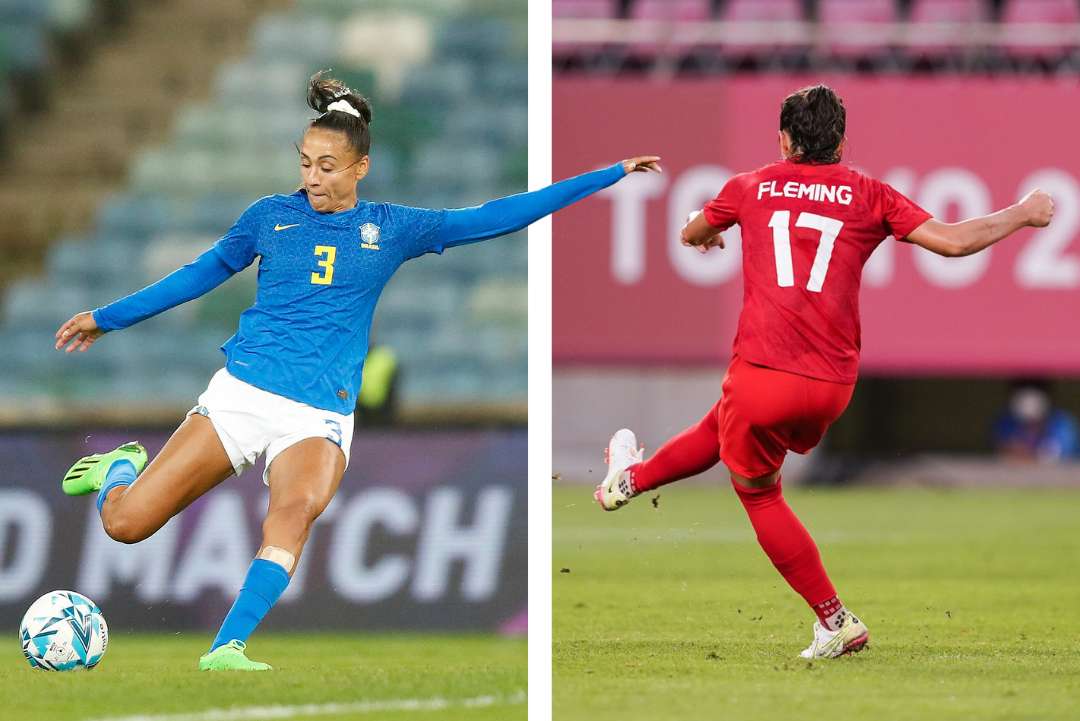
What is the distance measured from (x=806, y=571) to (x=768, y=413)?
0.48 metres

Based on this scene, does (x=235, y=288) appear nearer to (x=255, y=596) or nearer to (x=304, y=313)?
(x=304, y=313)

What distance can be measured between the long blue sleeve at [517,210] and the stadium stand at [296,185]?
11.0 feet

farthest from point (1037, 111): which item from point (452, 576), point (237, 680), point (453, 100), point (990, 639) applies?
point (237, 680)

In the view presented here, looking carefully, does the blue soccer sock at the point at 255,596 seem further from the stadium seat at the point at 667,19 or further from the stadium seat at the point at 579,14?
the stadium seat at the point at 667,19

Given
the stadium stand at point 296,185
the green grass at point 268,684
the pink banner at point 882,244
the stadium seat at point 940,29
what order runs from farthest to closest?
the stadium seat at point 940,29 < the pink banner at point 882,244 < the stadium stand at point 296,185 < the green grass at point 268,684

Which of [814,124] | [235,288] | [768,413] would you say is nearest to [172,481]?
[768,413]

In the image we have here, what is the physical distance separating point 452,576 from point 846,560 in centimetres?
191

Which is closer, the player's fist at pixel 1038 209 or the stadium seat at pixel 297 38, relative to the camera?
the player's fist at pixel 1038 209

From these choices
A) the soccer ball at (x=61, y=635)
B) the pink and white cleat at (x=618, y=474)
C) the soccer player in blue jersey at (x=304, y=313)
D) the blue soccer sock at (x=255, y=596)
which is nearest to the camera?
the blue soccer sock at (x=255, y=596)

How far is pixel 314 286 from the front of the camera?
16.6 ft

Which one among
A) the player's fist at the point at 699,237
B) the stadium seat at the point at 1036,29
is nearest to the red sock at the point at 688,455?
the player's fist at the point at 699,237

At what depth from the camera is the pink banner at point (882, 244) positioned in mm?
12195

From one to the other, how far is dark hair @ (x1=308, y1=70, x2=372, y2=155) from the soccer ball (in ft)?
5.31

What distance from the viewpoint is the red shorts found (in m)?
5.09
